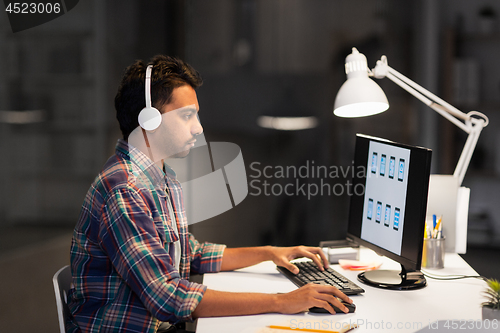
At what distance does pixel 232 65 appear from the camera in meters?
2.14

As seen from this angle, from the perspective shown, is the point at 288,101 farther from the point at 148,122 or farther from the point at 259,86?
the point at 148,122

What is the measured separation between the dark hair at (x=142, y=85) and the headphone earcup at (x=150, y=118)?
0.04 m

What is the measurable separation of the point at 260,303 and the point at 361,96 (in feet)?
2.60

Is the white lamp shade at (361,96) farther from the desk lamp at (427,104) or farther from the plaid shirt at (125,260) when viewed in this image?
the plaid shirt at (125,260)

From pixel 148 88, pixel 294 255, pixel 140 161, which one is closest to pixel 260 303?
pixel 294 255

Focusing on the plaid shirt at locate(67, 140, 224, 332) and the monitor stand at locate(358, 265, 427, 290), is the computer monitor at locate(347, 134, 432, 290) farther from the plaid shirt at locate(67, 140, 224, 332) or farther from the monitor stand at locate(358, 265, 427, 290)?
the plaid shirt at locate(67, 140, 224, 332)

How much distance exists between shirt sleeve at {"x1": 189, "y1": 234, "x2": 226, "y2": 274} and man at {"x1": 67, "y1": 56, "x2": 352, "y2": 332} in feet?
0.49

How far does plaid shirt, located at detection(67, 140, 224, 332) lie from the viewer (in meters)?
1.11

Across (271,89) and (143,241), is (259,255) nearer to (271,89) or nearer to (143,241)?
(143,241)

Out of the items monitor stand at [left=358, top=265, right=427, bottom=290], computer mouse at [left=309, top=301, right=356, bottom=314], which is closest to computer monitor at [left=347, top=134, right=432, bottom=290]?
monitor stand at [left=358, top=265, right=427, bottom=290]

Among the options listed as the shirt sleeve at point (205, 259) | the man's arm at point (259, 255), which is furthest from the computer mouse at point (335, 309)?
the shirt sleeve at point (205, 259)

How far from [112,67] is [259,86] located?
0.69 metres

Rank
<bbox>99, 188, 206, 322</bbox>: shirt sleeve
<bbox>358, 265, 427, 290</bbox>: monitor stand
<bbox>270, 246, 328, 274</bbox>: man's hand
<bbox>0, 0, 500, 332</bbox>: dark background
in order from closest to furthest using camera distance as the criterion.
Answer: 1. <bbox>99, 188, 206, 322</bbox>: shirt sleeve
2. <bbox>358, 265, 427, 290</bbox>: monitor stand
3. <bbox>270, 246, 328, 274</bbox>: man's hand
4. <bbox>0, 0, 500, 332</bbox>: dark background

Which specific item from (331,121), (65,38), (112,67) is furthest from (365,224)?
(65,38)
